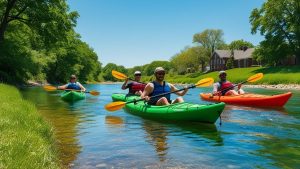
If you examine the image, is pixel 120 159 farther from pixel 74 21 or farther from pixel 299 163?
pixel 74 21

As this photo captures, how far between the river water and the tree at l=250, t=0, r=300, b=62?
4676 cm

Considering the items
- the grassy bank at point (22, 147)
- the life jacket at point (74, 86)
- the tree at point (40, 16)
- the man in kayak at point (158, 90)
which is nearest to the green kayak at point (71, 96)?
the life jacket at point (74, 86)

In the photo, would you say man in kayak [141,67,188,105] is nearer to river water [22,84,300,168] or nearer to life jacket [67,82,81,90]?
river water [22,84,300,168]

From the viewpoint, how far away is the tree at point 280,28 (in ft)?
177

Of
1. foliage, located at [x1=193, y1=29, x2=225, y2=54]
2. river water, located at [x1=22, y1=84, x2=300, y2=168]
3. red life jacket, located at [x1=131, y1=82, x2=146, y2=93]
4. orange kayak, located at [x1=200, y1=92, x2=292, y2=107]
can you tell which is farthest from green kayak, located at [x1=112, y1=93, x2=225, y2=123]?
foliage, located at [x1=193, y1=29, x2=225, y2=54]

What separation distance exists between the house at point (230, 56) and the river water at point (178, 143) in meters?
71.8

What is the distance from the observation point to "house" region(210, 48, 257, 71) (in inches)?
3187

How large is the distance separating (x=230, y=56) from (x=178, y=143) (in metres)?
82.4

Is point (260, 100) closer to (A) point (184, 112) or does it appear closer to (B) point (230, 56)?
(A) point (184, 112)

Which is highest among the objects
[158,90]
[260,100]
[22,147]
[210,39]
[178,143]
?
[210,39]

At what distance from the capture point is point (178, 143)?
747 centimetres

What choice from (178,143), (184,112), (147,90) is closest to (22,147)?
(178,143)

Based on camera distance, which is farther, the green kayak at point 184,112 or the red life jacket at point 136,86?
the red life jacket at point 136,86

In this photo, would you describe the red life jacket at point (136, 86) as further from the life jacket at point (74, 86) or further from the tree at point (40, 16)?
the tree at point (40, 16)
